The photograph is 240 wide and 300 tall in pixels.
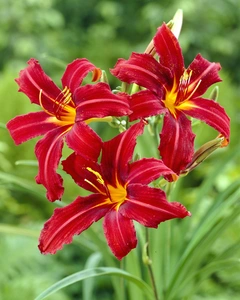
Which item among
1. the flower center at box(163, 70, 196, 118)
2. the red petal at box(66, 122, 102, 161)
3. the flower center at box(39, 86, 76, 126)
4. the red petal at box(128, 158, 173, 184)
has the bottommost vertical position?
the red petal at box(128, 158, 173, 184)

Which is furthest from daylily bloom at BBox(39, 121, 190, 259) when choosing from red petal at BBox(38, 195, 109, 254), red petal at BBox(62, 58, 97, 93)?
red petal at BBox(62, 58, 97, 93)

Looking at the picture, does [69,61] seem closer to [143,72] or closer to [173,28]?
[173,28]

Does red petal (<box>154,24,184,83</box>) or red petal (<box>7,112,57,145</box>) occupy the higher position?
red petal (<box>154,24,184,83</box>)

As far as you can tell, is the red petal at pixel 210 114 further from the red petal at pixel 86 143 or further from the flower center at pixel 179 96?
the red petal at pixel 86 143

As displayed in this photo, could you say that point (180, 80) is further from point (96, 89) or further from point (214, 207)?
point (214, 207)

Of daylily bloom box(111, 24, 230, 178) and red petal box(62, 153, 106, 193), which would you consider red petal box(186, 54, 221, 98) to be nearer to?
daylily bloom box(111, 24, 230, 178)

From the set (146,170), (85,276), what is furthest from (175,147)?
(85,276)
